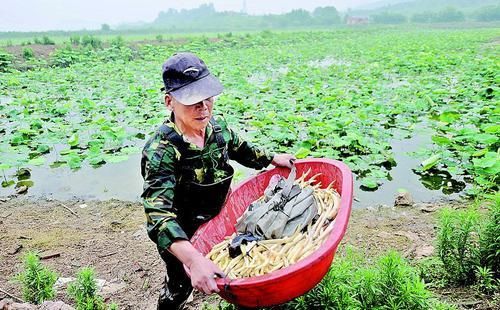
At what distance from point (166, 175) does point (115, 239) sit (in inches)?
88.9

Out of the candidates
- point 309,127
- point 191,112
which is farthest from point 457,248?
point 309,127

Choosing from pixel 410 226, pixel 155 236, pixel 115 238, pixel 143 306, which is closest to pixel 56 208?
Answer: pixel 115 238

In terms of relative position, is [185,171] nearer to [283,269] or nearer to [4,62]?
[283,269]

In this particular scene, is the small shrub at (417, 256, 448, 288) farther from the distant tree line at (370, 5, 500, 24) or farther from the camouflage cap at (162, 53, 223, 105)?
the distant tree line at (370, 5, 500, 24)

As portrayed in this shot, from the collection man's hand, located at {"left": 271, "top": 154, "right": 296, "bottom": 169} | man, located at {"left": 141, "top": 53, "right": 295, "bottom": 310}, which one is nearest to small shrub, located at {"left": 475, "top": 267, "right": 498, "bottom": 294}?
man's hand, located at {"left": 271, "top": 154, "right": 296, "bottom": 169}

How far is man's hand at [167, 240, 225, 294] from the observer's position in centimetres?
172

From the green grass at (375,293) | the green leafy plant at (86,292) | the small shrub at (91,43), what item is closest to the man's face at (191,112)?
the green grass at (375,293)

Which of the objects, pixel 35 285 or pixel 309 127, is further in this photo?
pixel 309 127

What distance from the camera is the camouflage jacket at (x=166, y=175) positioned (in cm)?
183

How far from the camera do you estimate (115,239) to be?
395cm

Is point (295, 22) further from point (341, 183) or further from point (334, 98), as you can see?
point (341, 183)

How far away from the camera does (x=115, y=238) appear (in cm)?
397

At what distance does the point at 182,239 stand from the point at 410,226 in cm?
270

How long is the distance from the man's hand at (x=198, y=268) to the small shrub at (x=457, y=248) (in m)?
1.54
